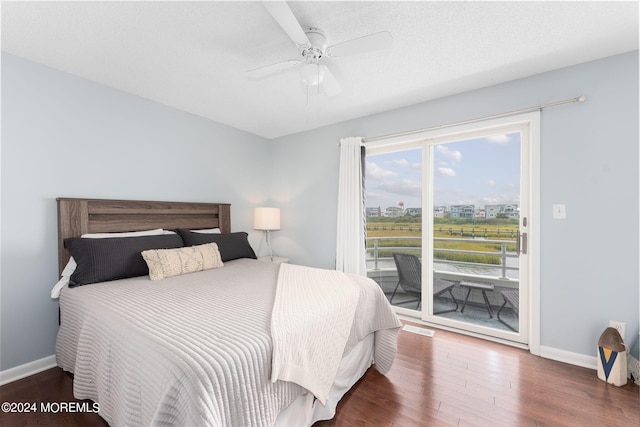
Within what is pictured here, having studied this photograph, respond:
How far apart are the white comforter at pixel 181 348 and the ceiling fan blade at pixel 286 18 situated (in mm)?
1573

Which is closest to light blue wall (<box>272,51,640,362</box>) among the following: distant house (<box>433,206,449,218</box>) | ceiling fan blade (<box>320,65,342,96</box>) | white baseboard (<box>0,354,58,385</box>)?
distant house (<box>433,206,449,218</box>)

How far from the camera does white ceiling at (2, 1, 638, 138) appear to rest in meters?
1.65

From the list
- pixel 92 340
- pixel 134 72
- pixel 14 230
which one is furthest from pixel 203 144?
pixel 92 340

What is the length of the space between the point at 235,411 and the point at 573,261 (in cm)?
274

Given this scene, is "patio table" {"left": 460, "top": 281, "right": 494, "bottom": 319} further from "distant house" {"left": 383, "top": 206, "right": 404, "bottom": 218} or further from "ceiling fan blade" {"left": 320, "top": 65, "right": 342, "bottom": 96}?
"ceiling fan blade" {"left": 320, "top": 65, "right": 342, "bottom": 96}

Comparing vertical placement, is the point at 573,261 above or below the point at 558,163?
below

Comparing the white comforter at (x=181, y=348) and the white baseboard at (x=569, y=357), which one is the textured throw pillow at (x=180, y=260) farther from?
the white baseboard at (x=569, y=357)

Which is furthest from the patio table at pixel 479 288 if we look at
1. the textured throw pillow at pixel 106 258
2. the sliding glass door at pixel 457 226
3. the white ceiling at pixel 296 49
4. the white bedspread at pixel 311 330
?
the textured throw pillow at pixel 106 258

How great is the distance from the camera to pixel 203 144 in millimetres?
3406

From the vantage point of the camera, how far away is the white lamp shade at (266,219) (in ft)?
12.6

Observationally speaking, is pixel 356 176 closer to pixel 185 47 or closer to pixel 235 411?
pixel 185 47

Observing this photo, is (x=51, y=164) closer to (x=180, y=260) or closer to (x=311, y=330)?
(x=180, y=260)

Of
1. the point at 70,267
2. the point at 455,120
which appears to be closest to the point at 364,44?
the point at 455,120

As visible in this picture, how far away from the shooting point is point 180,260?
2.40m
